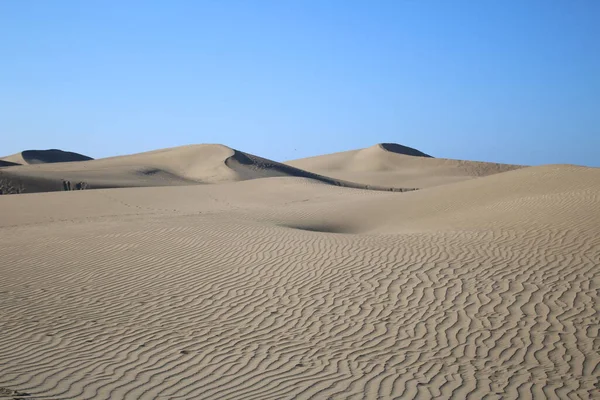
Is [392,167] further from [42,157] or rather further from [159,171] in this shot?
[42,157]

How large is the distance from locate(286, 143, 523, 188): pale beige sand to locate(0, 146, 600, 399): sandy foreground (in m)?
38.8

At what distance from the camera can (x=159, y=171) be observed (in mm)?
45375

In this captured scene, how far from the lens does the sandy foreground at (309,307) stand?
5.95 metres

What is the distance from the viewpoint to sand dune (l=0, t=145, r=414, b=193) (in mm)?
33844

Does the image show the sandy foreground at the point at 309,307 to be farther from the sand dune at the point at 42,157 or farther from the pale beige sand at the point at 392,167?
the sand dune at the point at 42,157

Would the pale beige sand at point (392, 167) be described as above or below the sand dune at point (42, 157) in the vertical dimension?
below

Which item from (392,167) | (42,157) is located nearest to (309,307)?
(392,167)

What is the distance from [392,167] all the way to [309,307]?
58.1 meters

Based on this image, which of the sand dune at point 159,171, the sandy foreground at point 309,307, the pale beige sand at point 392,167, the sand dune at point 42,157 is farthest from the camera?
the sand dune at point 42,157

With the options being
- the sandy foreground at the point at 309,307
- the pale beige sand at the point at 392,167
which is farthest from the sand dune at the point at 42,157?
the sandy foreground at the point at 309,307

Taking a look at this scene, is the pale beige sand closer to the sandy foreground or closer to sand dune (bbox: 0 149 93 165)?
sand dune (bbox: 0 149 93 165)

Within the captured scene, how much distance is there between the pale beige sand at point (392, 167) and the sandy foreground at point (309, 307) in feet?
127

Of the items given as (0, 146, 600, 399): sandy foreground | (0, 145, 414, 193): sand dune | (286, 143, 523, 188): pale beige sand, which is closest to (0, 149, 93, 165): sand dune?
(0, 145, 414, 193): sand dune

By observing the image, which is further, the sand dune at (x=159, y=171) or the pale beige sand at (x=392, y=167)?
the pale beige sand at (x=392, y=167)
